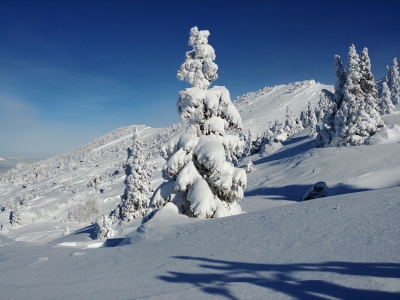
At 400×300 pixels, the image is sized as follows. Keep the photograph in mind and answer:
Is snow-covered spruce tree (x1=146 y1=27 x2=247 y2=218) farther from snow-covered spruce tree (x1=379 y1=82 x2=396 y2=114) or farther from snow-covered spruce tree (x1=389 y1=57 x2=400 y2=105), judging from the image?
snow-covered spruce tree (x1=389 y1=57 x2=400 y2=105)

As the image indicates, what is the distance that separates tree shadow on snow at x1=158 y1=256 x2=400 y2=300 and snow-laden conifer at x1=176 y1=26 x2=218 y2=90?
964 cm

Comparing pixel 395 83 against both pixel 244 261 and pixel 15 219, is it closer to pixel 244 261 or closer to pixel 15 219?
pixel 244 261

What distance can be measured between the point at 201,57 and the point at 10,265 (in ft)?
35.8

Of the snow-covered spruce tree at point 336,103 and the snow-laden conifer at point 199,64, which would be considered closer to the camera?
the snow-laden conifer at point 199,64

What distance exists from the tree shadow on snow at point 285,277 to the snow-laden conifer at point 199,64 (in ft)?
31.6

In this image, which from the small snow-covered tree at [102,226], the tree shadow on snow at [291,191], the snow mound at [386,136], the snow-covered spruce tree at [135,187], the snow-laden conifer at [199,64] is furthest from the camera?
the snow-covered spruce tree at [135,187]

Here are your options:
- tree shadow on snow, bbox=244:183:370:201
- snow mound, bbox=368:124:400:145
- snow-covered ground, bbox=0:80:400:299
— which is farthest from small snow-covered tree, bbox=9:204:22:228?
snow mound, bbox=368:124:400:145

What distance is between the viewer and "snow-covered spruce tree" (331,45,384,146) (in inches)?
1200

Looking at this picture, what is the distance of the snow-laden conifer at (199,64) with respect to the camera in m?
12.5

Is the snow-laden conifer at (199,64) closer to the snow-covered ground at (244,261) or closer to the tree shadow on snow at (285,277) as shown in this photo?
the snow-covered ground at (244,261)

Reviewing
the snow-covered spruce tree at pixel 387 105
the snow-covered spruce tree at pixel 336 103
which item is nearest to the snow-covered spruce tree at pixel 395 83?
the snow-covered spruce tree at pixel 387 105

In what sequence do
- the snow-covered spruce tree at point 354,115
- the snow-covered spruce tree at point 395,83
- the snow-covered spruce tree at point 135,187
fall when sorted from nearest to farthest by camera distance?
the snow-covered spruce tree at point 354,115 → the snow-covered spruce tree at point 135,187 → the snow-covered spruce tree at point 395,83

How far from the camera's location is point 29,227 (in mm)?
89188

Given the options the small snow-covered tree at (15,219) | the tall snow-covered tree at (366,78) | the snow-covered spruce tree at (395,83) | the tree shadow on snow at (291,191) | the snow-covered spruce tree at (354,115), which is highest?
the snow-covered spruce tree at (395,83)
